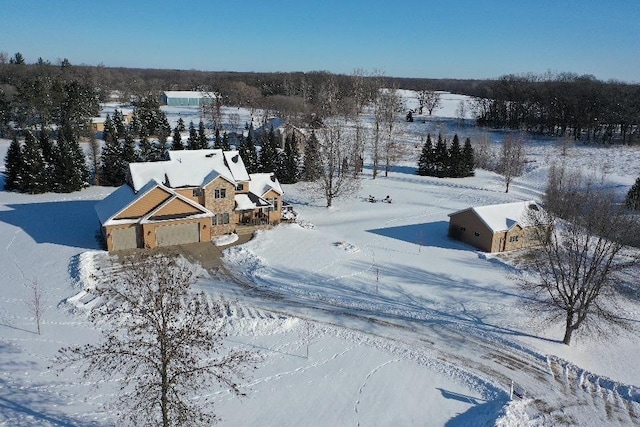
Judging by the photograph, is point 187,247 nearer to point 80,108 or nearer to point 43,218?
point 43,218

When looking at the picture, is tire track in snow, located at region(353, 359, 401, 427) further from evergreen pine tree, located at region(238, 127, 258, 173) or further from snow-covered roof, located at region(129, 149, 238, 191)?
evergreen pine tree, located at region(238, 127, 258, 173)

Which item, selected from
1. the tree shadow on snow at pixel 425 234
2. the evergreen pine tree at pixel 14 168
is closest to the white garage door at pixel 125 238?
the tree shadow on snow at pixel 425 234

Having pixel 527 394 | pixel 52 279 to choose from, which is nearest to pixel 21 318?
pixel 52 279

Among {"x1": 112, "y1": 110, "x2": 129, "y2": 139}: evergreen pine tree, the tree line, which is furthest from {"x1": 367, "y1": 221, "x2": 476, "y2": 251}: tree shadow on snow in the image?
the tree line

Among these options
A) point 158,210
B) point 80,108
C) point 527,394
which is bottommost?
point 527,394

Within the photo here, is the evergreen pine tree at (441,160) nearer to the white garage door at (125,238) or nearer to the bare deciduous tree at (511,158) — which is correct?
the bare deciduous tree at (511,158)

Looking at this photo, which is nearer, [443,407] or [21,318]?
[443,407]
